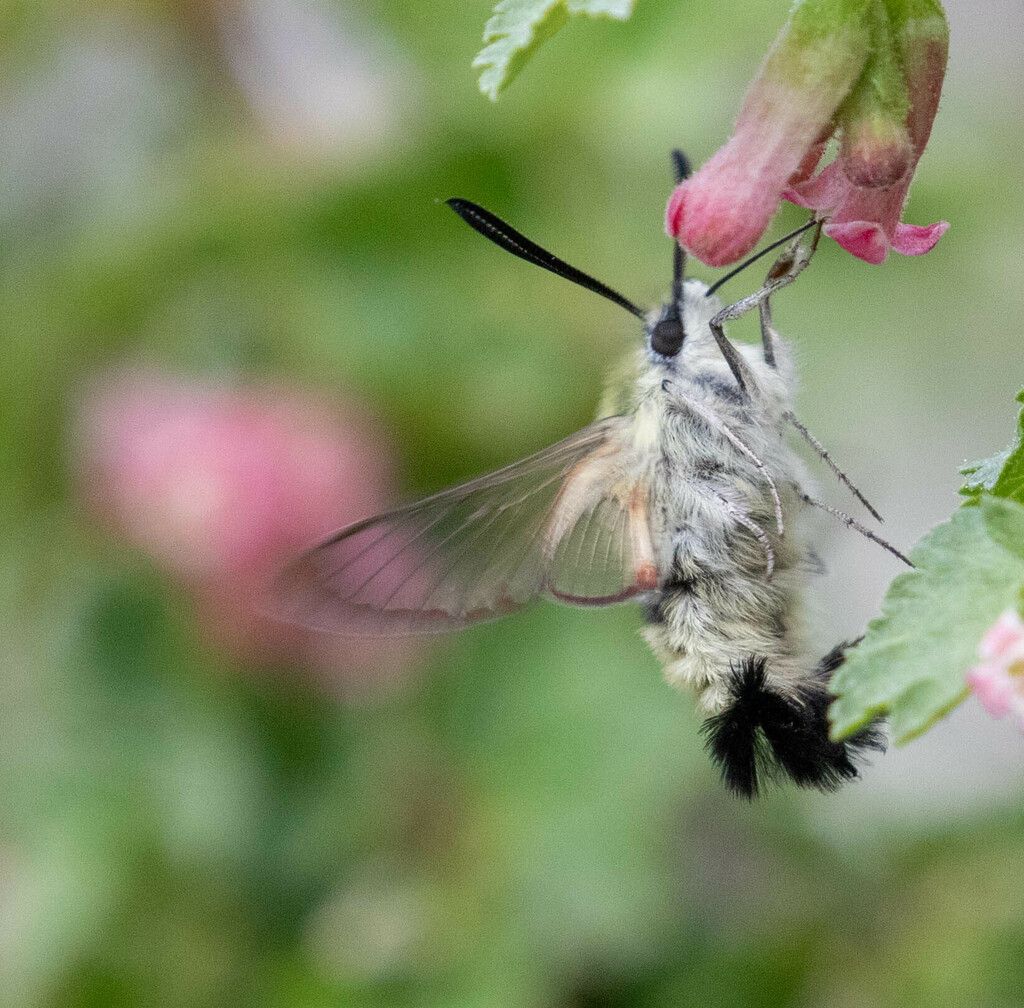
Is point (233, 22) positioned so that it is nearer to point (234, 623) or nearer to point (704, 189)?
point (234, 623)

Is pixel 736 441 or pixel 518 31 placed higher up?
pixel 518 31

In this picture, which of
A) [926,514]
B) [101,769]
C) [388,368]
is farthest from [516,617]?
[926,514]

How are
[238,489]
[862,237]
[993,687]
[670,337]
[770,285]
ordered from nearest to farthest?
1. [993,687]
2. [862,237]
3. [770,285]
4. [670,337]
5. [238,489]

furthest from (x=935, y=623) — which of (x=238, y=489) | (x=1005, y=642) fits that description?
(x=238, y=489)

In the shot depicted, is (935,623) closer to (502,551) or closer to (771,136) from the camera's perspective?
(771,136)

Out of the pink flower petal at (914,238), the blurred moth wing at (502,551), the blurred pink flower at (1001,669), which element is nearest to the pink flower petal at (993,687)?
the blurred pink flower at (1001,669)

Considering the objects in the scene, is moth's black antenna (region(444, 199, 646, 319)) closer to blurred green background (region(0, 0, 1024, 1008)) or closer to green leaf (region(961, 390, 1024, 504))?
green leaf (region(961, 390, 1024, 504))

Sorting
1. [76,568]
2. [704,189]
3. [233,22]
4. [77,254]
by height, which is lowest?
[704,189]
